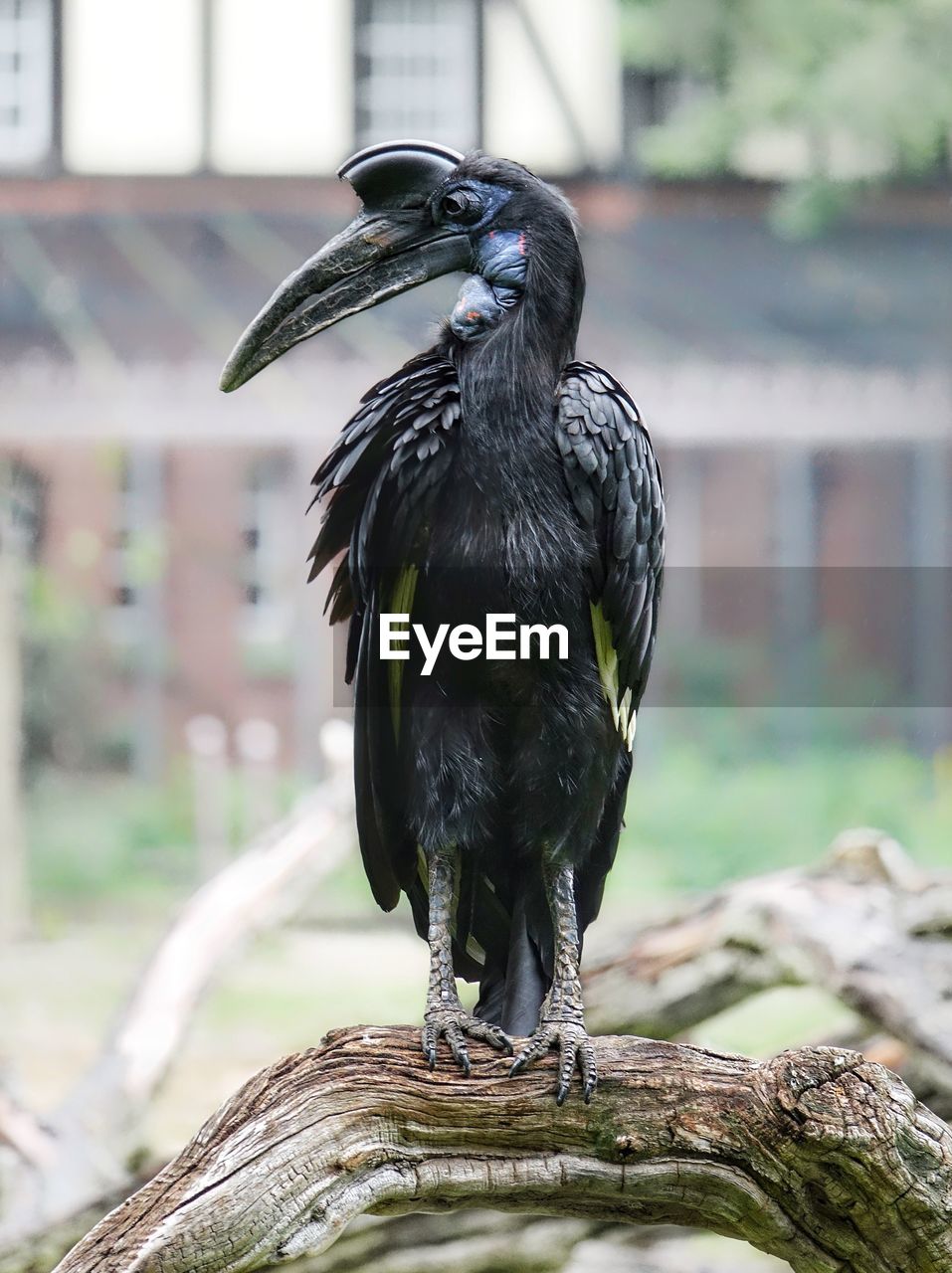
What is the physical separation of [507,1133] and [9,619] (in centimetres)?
274

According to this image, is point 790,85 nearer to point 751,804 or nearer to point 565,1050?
point 751,804

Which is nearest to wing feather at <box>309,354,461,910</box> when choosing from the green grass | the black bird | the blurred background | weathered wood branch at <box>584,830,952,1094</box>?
the black bird

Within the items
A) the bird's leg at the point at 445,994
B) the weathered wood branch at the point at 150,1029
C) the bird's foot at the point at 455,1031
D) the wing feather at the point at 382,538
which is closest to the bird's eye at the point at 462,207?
the wing feather at the point at 382,538

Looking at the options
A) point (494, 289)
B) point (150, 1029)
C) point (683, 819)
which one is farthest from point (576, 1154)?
point (683, 819)

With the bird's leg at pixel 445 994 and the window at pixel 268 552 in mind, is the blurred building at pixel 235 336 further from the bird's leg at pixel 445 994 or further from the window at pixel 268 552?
the bird's leg at pixel 445 994

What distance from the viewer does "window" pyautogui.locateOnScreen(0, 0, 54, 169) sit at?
13.3 ft

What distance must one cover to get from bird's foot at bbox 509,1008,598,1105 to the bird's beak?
39.9 inches

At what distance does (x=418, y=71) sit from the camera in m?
4.14

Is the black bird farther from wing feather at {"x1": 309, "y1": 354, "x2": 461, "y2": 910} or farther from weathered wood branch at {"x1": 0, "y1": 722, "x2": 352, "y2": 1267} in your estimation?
weathered wood branch at {"x1": 0, "y1": 722, "x2": 352, "y2": 1267}

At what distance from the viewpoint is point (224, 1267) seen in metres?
1.69

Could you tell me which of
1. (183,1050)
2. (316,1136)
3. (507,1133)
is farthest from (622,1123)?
(183,1050)

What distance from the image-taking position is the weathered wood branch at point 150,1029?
3.22 meters

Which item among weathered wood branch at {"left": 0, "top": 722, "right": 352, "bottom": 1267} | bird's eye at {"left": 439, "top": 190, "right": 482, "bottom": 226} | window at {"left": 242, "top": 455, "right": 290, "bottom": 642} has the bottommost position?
weathered wood branch at {"left": 0, "top": 722, "right": 352, "bottom": 1267}

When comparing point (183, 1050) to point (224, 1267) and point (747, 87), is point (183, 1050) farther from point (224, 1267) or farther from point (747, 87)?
point (747, 87)
